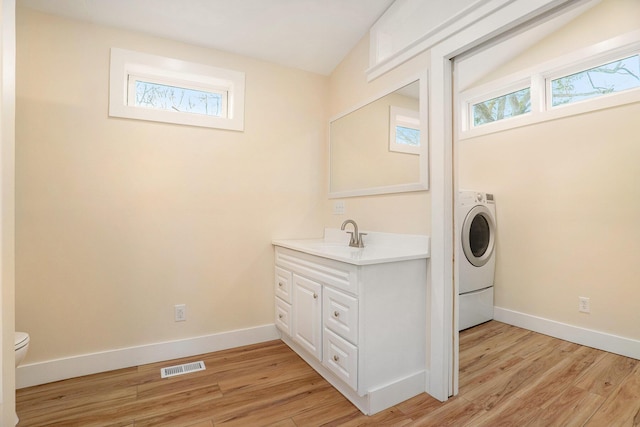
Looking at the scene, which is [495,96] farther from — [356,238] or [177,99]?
[177,99]

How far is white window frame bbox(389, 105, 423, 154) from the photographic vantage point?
2020mm

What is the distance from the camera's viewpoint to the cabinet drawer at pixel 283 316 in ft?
7.95

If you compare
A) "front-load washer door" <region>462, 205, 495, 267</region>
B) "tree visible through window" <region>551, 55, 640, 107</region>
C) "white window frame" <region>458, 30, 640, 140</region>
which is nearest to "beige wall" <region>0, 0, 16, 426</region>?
"white window frame" <region>458, 30, 640, 140</region>

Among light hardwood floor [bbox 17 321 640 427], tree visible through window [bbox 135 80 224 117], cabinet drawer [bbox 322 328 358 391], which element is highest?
tree visible through window [bbox 135 80 224 117]

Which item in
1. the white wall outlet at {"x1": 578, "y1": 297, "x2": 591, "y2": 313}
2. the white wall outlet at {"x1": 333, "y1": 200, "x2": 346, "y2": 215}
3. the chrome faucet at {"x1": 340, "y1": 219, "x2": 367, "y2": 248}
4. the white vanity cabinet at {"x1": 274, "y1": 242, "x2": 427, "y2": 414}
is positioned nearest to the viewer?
the white vanity cabinet at {"x1": 274, "y1": 242, "x2": 427, "y2": 414}

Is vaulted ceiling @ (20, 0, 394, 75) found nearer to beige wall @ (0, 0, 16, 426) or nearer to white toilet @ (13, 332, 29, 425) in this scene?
beige wall @ (0, 0, 16, 426)

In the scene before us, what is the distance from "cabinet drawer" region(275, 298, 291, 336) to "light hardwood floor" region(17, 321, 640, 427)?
0.21m

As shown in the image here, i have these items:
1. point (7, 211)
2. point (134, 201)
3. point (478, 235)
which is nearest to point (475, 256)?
point (478, 235)

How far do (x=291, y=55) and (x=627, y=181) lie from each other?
2916 mm

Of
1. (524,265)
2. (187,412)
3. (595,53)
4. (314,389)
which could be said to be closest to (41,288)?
(187,412)

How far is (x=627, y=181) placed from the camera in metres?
2.37

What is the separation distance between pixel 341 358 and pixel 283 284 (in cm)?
91

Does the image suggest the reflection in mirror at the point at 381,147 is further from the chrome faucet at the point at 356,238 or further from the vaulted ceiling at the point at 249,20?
the vaulted ceiling at the point at 249,20

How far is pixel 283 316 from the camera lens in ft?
8.30
